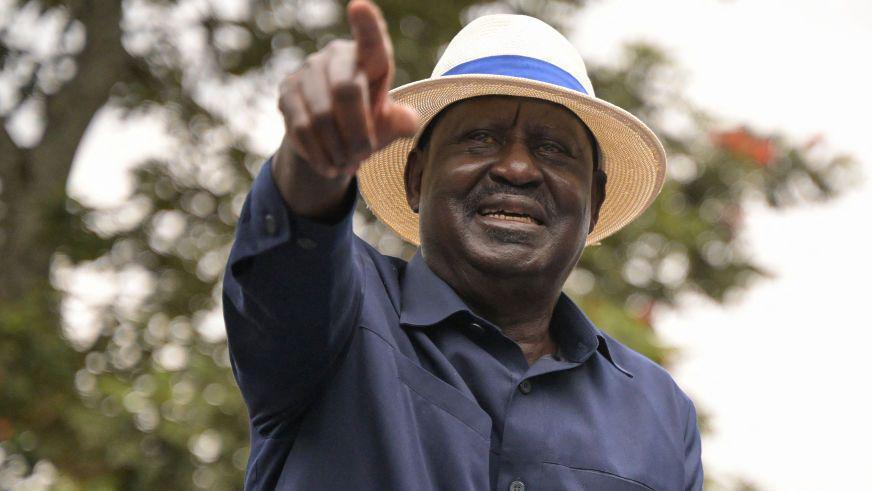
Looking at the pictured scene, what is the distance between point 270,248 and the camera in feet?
5.17

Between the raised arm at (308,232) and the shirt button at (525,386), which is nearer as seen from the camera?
the raised arm at (308,232)

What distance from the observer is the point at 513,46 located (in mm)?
2350

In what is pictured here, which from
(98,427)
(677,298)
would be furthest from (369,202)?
(677,298)

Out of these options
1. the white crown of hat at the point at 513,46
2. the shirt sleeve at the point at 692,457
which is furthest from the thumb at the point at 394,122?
the shirt sleeve at the point at 692,457

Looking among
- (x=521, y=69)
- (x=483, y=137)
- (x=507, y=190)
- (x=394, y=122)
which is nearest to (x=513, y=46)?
(x=521, y=69)

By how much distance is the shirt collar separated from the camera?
2025 mm

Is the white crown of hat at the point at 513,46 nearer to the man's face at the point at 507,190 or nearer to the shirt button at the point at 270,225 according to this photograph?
the man's face at the point at 507,190

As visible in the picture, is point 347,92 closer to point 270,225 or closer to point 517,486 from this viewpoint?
point 270,225

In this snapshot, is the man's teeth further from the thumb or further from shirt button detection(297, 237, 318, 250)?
the thumb

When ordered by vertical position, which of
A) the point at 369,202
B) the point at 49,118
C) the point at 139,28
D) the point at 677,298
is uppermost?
the point at 369,202

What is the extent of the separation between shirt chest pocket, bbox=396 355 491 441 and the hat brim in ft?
2.01

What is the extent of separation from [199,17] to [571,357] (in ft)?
16.8

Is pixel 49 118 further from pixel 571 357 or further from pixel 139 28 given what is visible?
pixel 571 357

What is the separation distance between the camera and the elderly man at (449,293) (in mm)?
1558
